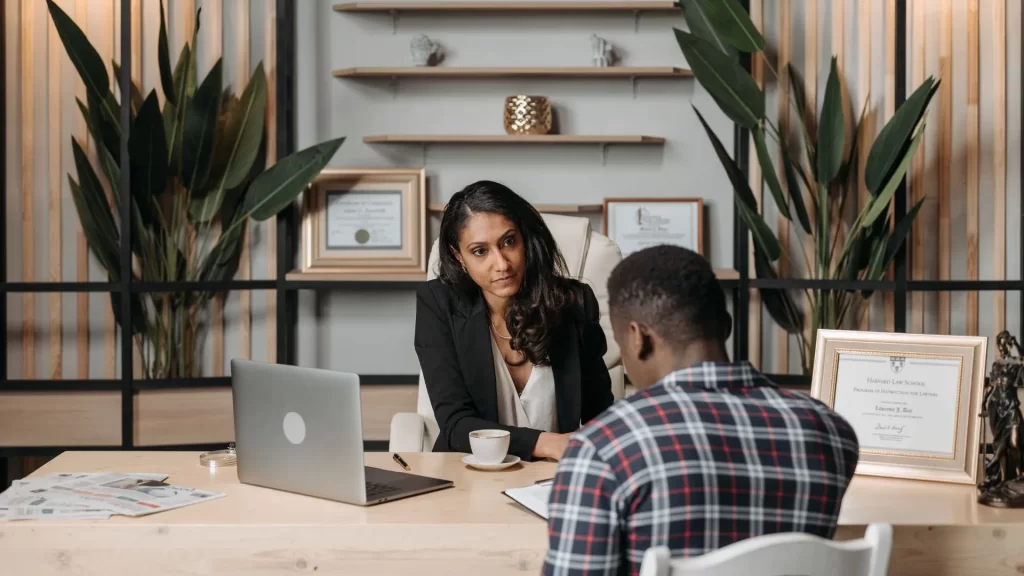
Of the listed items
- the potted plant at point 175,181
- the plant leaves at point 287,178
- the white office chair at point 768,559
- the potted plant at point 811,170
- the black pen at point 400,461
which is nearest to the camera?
the white office chair at point 768,559

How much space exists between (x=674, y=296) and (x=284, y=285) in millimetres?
2744

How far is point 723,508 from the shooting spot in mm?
1035

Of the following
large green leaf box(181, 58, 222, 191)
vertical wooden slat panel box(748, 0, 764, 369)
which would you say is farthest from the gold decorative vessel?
large green leaf box(181, 58, 222, 191)

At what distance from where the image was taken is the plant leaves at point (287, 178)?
11.4ft

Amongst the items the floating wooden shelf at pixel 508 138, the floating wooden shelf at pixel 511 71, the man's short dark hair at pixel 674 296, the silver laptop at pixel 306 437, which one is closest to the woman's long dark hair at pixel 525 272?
the silver laptop at pixel 306 437

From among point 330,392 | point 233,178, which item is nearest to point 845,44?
point 233,178

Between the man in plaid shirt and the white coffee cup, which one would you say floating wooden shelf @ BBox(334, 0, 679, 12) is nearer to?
the white coffee cup

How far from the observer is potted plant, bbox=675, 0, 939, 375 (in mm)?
3244

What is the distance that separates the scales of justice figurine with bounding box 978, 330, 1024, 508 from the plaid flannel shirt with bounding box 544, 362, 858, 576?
2.19ft

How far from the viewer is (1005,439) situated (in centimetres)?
160

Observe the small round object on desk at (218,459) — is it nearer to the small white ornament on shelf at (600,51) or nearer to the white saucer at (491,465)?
the white saucer at (491,465)

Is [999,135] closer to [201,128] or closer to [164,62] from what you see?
[201,128]

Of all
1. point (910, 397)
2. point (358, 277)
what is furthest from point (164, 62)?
point (910, 397)

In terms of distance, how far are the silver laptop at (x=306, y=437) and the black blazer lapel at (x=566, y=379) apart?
2.11 ft
